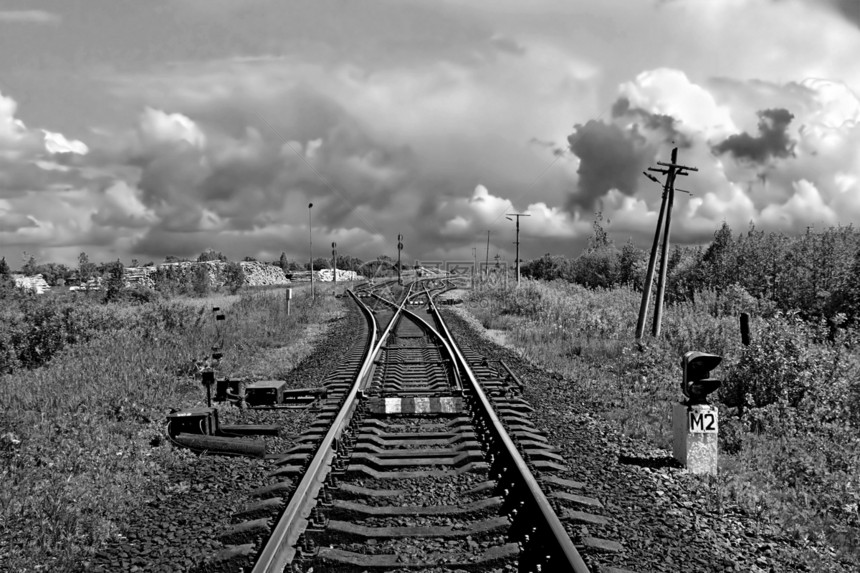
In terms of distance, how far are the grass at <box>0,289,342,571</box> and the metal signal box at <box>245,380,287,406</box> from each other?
91 cm

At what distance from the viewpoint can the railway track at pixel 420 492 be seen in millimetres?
3738

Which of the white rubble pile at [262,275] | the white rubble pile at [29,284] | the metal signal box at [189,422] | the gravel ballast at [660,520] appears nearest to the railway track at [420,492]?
the gravel ballast at [660,520]

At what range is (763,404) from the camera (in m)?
9.27

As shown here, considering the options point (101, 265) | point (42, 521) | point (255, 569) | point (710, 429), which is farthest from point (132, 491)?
point (101, 265)

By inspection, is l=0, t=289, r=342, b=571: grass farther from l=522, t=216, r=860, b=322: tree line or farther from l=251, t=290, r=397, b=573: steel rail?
l=522, t=216, r=860, b=322: tree line

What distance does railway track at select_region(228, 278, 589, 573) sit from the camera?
3.74 meters

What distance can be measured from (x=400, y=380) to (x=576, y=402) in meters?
2.78

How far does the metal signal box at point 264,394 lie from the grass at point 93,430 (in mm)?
912

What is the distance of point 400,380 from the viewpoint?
10.1 m

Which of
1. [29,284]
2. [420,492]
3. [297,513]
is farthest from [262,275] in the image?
[297,513]

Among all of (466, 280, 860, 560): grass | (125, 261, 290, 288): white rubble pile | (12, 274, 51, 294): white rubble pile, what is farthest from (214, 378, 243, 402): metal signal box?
(125, 261, 290, 288): white rubble pile

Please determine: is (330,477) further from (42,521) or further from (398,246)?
(398,246)

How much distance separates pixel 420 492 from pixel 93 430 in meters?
4.18

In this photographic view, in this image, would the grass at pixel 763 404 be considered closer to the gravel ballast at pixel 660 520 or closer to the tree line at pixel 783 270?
the gravel ballast at pixel 660 520
